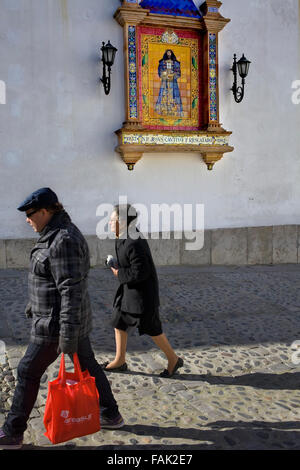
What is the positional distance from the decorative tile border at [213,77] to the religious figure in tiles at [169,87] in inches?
24.6

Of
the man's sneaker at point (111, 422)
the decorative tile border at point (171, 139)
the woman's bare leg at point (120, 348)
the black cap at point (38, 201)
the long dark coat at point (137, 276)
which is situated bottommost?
the man's sneaker at point (111, 422)

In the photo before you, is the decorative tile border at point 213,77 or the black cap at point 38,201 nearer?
the black cap at point 38,201

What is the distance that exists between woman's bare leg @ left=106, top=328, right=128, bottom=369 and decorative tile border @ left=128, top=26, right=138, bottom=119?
5.43 metres

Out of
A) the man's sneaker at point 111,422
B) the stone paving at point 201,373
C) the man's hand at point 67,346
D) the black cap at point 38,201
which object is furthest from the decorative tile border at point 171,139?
the man's hand at point 67,346

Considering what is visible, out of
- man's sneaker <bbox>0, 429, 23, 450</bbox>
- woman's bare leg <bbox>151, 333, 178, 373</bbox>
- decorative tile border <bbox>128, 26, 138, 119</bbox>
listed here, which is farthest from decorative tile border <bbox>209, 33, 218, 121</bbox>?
man's sneaker <bbox>0, 429, 23, 450</bbox>

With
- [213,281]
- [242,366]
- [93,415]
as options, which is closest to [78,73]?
[213,281]

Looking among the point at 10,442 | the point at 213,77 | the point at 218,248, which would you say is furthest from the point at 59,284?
the point at 213,77

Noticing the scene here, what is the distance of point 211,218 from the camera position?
9.41 m

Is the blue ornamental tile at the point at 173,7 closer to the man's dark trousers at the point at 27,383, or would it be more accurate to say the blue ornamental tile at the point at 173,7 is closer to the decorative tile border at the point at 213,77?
the decorative tile border at the point at 213,77

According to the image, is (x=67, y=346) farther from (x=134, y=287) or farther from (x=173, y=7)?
(x=173, y=7)

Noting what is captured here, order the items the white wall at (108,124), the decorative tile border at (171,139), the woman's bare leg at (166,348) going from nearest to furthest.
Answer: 1. the woman's bare leg at (166,348)
2. the white wall at (108,124)
3. the decorative tile border at (171,139)

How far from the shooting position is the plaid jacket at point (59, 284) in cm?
263

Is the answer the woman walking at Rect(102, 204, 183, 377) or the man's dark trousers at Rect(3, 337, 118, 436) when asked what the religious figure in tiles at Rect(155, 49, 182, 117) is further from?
the man's dark trousers at Rect(3, 337, 118, 436)
